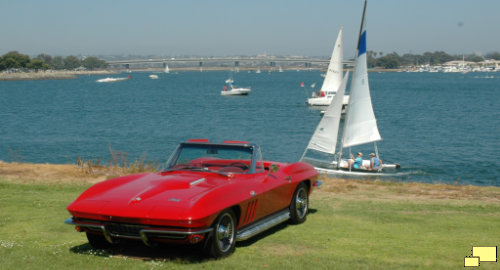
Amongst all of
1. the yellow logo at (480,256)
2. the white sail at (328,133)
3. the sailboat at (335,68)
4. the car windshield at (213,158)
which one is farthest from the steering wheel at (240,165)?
the sailboat at (335,68)

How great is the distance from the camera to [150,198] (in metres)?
7.60

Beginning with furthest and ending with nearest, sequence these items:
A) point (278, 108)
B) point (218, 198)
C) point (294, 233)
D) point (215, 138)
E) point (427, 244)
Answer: point (278, 108) < point (215, 138) < point (294, 233) < point (427, 244) < point (218, 198)

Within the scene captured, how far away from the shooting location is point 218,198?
301 inches

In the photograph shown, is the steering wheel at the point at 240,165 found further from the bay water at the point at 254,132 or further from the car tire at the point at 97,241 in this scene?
the bay water at the point at 254,132

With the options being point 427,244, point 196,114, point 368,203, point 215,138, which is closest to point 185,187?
point 427,244

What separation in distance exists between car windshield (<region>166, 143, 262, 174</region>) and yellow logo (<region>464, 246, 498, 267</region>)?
344 cm

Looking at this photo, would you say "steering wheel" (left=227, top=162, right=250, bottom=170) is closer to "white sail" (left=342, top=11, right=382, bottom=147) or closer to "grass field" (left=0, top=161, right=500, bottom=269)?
"grass field" (left=0, top=161, right=500, bottom=269)

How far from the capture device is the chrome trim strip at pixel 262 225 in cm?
823

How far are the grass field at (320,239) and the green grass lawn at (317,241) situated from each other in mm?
13

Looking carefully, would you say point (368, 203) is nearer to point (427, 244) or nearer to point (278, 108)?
point (427, 244)

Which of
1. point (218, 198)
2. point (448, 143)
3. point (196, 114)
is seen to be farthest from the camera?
point (196, 114)

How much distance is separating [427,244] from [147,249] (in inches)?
165

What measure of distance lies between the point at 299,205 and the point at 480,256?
3.24m

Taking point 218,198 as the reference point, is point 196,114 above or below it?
below
